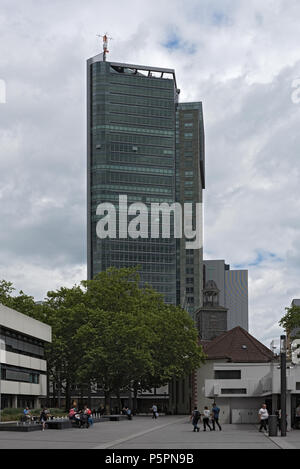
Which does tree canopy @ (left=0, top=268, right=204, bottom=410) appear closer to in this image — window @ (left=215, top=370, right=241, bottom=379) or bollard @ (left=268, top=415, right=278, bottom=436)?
window @ (left=215, top=370, right=241, bottom=379)

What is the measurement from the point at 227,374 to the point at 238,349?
2675cm

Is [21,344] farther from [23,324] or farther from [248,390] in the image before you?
[248,390]

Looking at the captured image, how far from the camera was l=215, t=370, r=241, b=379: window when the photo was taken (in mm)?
73062

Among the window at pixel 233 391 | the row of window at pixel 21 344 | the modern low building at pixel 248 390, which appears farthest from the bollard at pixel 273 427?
the row of window at pixel 21 344

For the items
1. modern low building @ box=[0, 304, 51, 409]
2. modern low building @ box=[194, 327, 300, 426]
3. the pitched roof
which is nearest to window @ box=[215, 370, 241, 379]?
modern low building @ box=[194, 327, 300, 426]

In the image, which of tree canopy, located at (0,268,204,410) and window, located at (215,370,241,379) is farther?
tree canopy, located at (0,268,204,410)

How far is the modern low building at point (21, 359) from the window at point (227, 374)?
19.0 m

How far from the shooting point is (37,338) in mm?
78688

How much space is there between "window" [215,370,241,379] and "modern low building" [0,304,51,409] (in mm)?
18952

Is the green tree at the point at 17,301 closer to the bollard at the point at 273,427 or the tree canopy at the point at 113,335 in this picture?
the tree canopy at the point at 113,335
